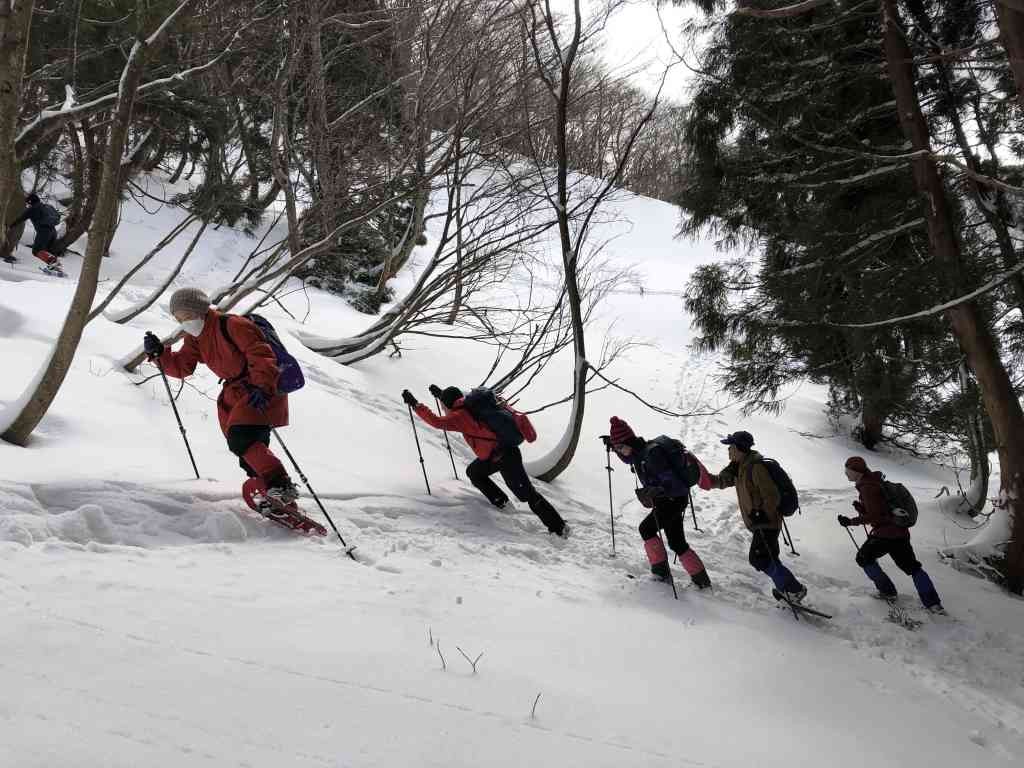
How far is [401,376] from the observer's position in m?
11.5

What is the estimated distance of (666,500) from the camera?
558 cm

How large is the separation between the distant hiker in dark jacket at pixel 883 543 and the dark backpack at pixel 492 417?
2.93 metres

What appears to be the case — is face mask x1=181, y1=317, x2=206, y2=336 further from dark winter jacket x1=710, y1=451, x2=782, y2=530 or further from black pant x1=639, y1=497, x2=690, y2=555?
dark winter jacket x1=710, y1=451, x2=782, y2=530

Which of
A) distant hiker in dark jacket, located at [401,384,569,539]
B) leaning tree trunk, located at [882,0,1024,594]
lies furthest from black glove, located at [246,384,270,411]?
leaning tree trunk, located at [882,0,1024,594]

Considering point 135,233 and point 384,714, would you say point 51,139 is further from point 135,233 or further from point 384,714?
point 384,714

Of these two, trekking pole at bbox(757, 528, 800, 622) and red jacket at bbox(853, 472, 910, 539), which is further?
red jacket at bbox(853, 472, 910, 539)

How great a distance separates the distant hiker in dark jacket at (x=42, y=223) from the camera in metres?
12.4

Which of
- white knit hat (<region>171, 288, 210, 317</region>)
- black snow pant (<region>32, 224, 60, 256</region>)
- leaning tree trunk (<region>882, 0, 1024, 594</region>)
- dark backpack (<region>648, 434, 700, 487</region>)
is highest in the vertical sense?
leaning tree trunk (<region>882, 0, 1024, 594</region>)

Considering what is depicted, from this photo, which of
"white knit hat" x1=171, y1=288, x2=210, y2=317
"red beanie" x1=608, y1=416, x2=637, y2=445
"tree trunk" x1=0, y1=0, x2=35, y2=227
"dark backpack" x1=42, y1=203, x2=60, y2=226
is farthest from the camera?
"dark backpack" x1=42, y1=203, x2=60, y2=226

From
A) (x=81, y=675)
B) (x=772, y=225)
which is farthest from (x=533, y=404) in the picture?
(x=81, y=675)

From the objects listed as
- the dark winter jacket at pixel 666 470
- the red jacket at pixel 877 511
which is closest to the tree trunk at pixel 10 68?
the dark winter jacket at pixel 666 470

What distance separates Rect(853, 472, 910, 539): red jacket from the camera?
20.0ft

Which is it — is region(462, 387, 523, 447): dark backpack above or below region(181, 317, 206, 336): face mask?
below

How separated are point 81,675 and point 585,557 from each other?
12.8 feet
